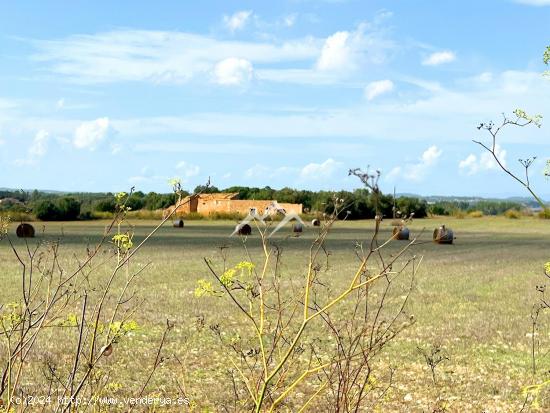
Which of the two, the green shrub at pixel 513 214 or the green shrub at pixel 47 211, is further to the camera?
the green shrub at pixel 513 214

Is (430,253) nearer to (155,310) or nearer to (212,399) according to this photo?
(155,310)

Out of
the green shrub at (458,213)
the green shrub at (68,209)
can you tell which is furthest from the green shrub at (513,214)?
the green shrub at (68,209)

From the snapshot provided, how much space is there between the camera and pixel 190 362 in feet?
30.2

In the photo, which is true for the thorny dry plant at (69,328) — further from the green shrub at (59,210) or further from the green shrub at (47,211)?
the green shrub at (59,210)

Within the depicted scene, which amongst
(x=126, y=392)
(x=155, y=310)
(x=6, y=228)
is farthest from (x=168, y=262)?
(x=6, y=228)

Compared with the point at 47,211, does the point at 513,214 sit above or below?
above

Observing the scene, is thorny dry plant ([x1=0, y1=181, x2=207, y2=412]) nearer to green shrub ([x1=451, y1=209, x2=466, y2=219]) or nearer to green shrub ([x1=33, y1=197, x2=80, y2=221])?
green shrub ([x1=33, y1=197, x2=80, y2=221])

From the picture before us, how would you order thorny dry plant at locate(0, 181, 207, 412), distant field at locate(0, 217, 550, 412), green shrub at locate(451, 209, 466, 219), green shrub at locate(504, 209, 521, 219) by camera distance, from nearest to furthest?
thorny dry plant at locate(0, 181, 207, 412), distant field at locate(0, 217, 550, 412), green shrub at locate(504, 209, 521, 219), green shrub at locate(451, 209, 466, 219)

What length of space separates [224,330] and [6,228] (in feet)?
24.4

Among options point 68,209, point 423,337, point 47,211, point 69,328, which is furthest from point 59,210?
point 423,337

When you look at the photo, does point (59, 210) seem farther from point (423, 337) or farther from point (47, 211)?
point (423, 337)

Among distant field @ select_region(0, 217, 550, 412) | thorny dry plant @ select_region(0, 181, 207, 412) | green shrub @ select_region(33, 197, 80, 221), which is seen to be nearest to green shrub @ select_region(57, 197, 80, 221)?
green shrub @ select_region(33, 197, 80, 221)

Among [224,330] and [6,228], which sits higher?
[6,228]

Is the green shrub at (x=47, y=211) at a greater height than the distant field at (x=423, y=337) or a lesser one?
greater
